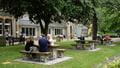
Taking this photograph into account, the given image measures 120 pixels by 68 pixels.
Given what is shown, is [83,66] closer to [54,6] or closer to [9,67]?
[9,67]

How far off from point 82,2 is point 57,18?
13.8 feet

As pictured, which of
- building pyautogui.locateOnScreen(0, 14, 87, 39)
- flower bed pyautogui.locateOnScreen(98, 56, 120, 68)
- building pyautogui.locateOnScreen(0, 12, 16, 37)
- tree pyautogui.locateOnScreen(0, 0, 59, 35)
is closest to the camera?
flower bed pyautogui.locateOnScreen(98, 56, 120, 68)

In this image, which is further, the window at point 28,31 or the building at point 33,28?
the window at point 28,31

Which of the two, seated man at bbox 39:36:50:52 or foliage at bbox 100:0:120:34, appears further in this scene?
foliage at bbox 100:0:120:34

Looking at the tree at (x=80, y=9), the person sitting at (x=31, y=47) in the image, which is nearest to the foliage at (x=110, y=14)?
the tree at (x=80, y=9)

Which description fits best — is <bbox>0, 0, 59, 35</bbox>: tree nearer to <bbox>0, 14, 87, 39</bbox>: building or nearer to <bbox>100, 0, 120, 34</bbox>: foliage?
<bbox>100, 0, 120, 34</bbox>: foliage

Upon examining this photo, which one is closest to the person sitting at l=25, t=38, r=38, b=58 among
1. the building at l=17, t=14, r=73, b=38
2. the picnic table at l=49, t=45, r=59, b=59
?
the picnic table at l=49, t=45, r=59, b=59

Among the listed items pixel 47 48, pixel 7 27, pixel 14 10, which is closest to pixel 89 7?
pixel 14 10

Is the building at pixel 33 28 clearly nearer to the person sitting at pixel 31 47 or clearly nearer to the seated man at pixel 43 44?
the person sitting at pixel 31 47

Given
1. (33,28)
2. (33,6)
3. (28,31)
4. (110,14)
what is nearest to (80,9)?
(33,6)

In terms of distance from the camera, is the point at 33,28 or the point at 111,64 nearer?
the point at 111,64

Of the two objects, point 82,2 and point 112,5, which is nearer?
point 82,2

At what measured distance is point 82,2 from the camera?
22703 mm

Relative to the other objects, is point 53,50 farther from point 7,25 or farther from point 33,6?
point 7,25
